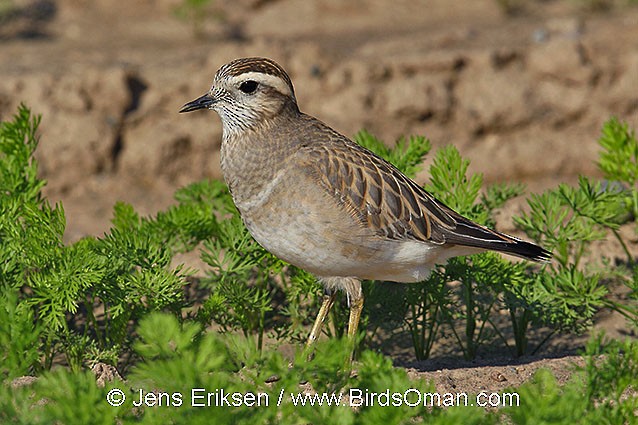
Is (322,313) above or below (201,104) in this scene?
below

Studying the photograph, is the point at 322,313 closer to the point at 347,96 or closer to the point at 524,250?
the point at 524,250

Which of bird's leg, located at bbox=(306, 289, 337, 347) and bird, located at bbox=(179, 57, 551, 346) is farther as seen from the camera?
bird's leg, located at bbox=(306, 289, 337, 347)

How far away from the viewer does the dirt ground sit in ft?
36.1

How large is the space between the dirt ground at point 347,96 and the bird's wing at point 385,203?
15.6 feet

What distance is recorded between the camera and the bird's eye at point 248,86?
6.09m

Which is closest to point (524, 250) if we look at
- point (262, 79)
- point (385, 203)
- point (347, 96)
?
point (385, 203)

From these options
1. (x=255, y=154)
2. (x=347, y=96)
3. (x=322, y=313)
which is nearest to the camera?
(x=255, y=154)

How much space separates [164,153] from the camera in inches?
440

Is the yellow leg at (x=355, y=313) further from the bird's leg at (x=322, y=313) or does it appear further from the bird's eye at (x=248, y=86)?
the bird's eye at (x=248, y=86)

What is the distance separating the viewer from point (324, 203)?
19.0ft

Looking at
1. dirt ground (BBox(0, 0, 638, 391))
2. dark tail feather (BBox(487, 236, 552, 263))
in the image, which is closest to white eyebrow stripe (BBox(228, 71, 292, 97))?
dark tail feather (BBox(487, 236, 552, 263))

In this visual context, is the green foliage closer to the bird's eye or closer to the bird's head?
the bird's head

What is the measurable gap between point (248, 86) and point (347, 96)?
210 inches

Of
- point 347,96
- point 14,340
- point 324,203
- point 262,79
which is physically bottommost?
point 14,340
